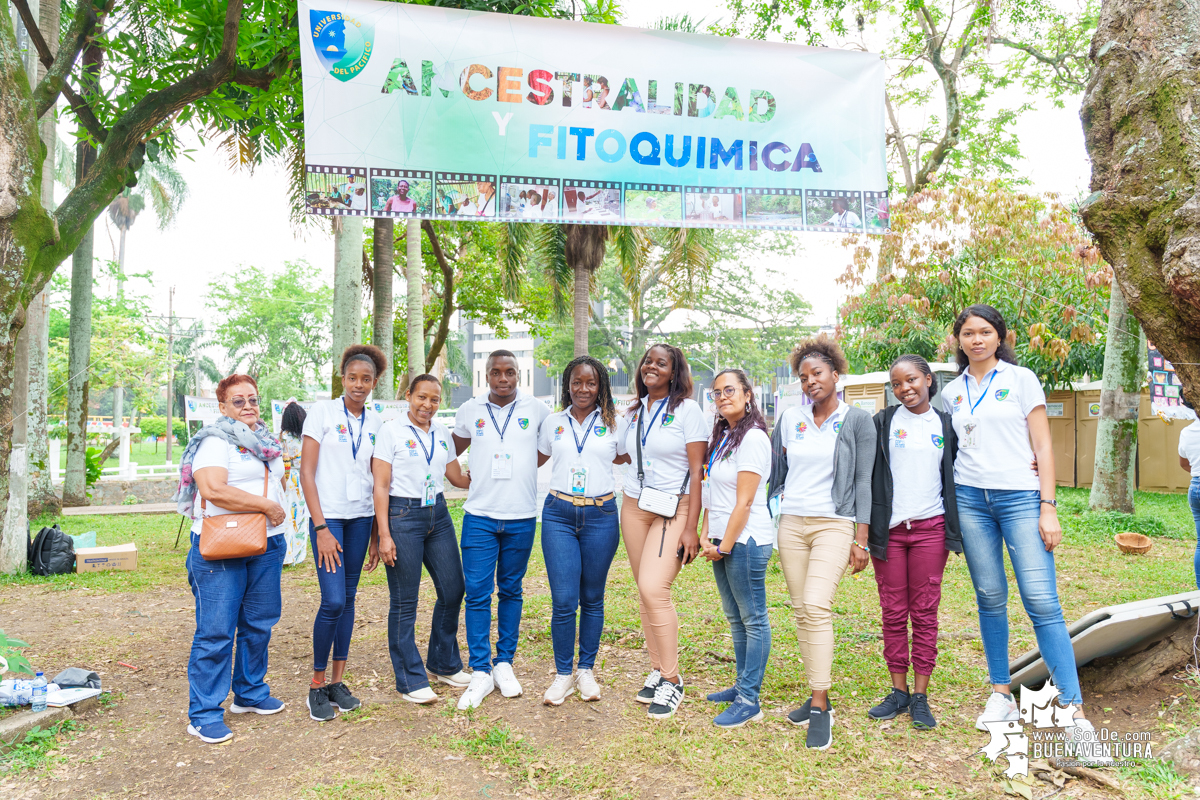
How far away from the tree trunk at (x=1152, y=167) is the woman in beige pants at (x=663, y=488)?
81.1 inches

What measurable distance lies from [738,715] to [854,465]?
55.0 inches

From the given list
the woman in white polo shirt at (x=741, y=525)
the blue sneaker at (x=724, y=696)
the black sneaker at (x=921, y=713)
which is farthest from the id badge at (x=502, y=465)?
the black sneaker at (x=921, y=713)

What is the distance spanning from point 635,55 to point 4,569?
309 inches

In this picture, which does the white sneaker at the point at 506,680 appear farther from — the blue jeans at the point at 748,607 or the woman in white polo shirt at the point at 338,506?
the blue jeans at the point at 748,607

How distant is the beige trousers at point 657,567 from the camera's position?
4.04m

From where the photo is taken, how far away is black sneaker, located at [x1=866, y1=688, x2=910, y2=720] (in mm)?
3969

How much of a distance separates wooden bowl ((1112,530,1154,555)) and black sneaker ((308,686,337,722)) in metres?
8.62

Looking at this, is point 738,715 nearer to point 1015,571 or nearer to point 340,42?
point 1015,571

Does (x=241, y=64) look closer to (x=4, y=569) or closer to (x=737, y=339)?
(x=4, y=569)

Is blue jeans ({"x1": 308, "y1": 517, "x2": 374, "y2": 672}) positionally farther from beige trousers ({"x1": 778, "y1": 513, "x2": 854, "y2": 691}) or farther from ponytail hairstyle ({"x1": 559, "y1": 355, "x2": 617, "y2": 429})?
beige trousers ({"x1": 778, "y1": 513, "x2": 854, "y2": 691})

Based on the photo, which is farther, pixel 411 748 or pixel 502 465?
pixel 502 465

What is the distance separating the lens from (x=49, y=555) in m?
7.98

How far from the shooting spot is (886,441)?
388 cm

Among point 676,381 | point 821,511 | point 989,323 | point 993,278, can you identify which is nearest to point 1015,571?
point 821,511
